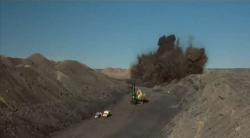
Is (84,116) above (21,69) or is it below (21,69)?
below

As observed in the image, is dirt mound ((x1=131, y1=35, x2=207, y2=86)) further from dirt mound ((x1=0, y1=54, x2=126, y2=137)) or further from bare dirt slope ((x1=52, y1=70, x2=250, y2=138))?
bare dirt slope ((x1=52, y1=70, x2=250, y2=138))

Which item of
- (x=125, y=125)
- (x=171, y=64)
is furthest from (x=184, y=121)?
(x=171, y=64)

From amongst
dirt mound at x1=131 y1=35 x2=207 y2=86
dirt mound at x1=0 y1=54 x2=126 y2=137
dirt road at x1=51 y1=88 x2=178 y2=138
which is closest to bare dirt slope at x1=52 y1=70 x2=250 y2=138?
dirt road at x1=51 y1=88 x2=178 y2=138

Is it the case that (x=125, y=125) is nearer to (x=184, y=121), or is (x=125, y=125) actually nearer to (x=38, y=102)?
(x=184, y=121)

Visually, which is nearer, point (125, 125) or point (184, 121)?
point (184, 121)

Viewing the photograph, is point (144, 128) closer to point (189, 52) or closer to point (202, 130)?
point (202, 130)

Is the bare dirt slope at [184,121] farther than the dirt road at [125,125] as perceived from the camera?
No

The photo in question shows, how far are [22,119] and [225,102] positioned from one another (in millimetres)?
13762

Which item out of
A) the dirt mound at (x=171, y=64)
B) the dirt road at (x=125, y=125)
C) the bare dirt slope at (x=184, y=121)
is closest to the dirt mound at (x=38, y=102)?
the dirt road at (x=125, y=125)

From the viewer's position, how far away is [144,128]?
31.8m

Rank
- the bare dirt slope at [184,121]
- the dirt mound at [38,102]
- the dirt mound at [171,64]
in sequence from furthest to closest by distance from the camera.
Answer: the dirt mound at [171,64], the dirt mound at [38,102], the bare dirt slope at [184,121]

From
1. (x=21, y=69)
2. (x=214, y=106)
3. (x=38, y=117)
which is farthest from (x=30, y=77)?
(x=214, y=106)

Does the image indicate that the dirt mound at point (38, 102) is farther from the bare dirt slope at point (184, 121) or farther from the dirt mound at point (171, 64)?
the dirt mound at point (171, 64)

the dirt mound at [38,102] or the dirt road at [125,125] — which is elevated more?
the dirt mound at [38,102]
